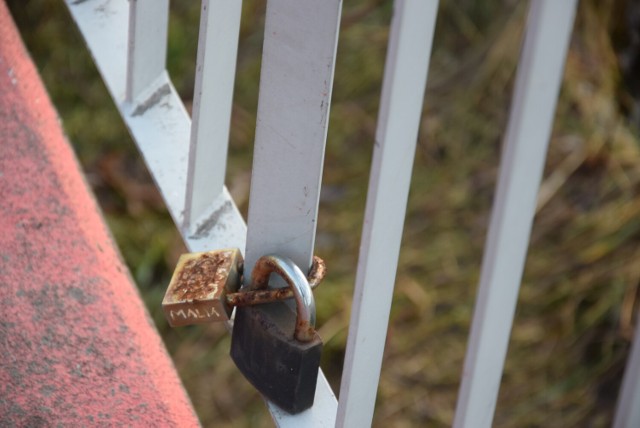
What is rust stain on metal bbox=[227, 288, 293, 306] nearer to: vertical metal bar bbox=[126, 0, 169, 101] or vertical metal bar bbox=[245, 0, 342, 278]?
vertical metal bar bbox=[245, 0, 342, 278]

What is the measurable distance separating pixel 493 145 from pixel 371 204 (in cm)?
229

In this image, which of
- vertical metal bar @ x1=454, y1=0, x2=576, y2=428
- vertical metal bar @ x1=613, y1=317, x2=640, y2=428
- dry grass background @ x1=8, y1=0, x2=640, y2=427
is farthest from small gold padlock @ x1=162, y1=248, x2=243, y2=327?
dry grass background @ x1=8, y1=0, x2=640, y2=427

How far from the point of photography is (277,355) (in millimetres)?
897

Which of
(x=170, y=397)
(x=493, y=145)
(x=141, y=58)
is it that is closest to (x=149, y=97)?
(x=141, y=58)

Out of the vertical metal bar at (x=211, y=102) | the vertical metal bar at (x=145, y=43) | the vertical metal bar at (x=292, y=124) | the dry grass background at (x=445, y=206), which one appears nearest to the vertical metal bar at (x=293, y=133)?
the vertical metal bar at (x=292, y=124)

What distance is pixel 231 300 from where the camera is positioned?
35.9 inches

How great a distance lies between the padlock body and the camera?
2.89 feet

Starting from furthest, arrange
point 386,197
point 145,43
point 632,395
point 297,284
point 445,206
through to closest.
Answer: point 445,206 → point 145,43 → point 297,284 → point 386,197 → point 632,395

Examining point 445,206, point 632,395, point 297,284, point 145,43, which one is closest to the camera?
point 632,395

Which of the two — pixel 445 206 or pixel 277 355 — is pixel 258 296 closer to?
pixel 277 355

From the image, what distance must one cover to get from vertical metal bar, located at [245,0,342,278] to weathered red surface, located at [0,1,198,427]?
0.23 metres

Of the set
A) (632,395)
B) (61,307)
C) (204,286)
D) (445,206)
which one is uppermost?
(632,395)

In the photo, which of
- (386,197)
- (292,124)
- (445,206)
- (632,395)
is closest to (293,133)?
(292,124)

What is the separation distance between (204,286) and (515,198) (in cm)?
39
